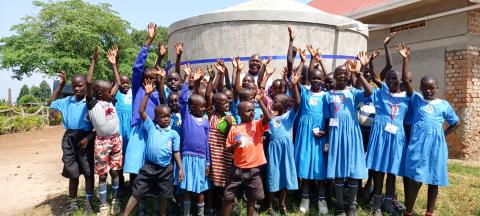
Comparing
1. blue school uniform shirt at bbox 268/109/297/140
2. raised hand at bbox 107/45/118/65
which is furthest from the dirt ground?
blue school uniform shirt at bbox 268/109/297/140

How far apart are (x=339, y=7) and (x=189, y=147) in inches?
335

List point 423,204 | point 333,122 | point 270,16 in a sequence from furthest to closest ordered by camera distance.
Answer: point 270,16
point 423,204
point 333,122

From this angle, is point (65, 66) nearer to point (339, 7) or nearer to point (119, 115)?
point (339, 7)

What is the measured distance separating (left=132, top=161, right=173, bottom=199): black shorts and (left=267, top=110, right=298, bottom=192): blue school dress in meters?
0.94

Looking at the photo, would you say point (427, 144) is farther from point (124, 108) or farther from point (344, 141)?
point (124, 108)

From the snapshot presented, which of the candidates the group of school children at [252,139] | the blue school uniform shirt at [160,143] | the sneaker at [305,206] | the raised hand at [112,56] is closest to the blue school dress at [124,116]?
the group of school children at [252,139]

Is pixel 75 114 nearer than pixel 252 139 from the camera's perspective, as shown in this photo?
No

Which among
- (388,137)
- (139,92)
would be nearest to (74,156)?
(139,92)

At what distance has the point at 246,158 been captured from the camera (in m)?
3.25

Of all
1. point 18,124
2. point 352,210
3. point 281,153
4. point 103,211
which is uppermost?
point 281,153

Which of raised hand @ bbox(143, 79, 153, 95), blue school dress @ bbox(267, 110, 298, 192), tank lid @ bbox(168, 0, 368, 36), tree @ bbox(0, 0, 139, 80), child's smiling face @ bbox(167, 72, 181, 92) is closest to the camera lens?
raised hand @ bbox(143, 79, 153, 95)

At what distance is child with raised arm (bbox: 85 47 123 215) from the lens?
3.57 m

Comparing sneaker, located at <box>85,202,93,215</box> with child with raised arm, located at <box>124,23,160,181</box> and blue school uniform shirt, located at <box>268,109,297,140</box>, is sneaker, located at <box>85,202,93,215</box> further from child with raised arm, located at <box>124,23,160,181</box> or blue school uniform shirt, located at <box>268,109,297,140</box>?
blue school uniform shirt, located at <box>268,109,297,140</box>

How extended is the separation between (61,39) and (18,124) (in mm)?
5409
